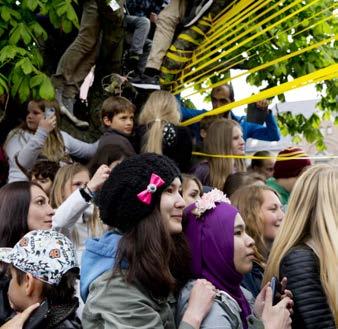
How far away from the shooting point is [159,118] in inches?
257

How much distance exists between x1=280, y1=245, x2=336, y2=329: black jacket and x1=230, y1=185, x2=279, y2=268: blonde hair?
1.26 metres

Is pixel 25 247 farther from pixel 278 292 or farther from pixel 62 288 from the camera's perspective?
pixel 278 292

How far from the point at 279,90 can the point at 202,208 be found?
171cm

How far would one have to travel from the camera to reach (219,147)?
680 centimetres

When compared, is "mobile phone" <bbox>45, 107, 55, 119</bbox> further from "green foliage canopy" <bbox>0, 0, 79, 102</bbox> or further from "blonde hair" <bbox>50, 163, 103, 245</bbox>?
"blonde hair" <bbox>50, 163, 103, 245</bbox>

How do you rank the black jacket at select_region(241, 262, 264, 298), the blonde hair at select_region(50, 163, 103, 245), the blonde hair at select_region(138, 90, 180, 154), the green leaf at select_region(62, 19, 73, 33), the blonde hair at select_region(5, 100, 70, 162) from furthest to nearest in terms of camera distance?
1. the blonde hair at select_region(5, 100, 70, 162)
2. the green leaf at select_region(62, 19, 73, 33)
3. the blonde hair at select_region(138, 90, 180, 154)
4. the blonde hair at select_region(50, 163, 103, 245)
5. the black jacket at select_region(241, 262, 264, 298)

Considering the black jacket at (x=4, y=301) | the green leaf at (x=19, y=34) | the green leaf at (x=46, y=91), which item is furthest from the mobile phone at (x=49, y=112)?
the black jacket at (x=4, y=301)

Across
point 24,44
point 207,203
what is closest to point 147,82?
point 24,44

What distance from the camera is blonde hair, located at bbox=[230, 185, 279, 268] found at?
16.6 ft

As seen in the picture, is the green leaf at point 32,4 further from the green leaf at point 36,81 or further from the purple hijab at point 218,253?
the purple hijab at point 218,253

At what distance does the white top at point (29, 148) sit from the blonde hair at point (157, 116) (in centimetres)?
90

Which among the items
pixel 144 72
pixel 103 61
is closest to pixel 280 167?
pixel 144 72

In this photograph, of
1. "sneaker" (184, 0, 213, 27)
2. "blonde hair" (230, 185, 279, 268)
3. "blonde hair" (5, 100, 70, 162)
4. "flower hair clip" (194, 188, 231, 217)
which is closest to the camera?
"flower hair clip" (194, 188, 231, 217)

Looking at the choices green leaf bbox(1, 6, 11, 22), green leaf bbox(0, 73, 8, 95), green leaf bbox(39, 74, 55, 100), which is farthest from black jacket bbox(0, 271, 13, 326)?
green leaf bbox(1, 6, 11, 22)
